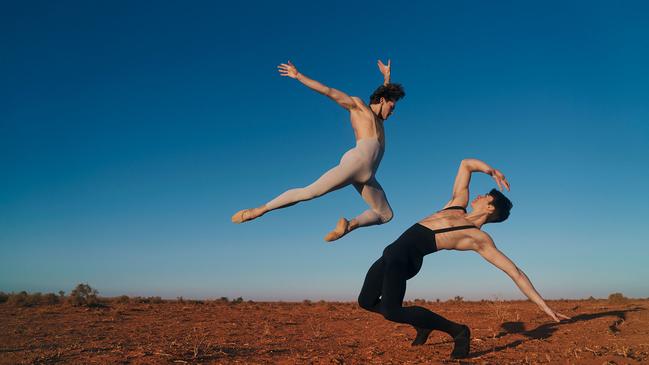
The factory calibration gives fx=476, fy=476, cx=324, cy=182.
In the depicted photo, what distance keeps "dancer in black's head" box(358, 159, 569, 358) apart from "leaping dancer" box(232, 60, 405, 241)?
0.67 meters

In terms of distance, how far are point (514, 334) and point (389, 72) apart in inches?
196

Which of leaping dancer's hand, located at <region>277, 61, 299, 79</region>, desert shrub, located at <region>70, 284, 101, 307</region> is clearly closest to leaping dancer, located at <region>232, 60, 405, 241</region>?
leaping dancer's hand, located at <region>277, 61, 299, 79</region>

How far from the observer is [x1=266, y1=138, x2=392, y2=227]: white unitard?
5664 mm

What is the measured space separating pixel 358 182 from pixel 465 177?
1.29 m

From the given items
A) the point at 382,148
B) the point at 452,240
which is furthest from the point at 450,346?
the point at 382,148

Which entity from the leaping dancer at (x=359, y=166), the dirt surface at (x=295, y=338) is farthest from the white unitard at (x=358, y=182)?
the dirt surface at (x=295, y=338)

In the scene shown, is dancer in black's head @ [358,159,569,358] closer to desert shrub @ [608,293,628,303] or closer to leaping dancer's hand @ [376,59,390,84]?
leaping dancer's hand @ [376,59,390,84]

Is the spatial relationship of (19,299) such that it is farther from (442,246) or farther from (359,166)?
(442,246)

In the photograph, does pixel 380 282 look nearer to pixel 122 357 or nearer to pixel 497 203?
pixel 497 203

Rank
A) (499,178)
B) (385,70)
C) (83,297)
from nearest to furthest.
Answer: (499,178) < (385,70) < (83,297)

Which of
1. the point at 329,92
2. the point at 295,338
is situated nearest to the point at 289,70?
the point at 329,92

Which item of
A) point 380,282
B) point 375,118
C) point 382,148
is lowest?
point 380,282

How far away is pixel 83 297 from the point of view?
15508mm

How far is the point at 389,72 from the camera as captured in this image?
23.5 ft
